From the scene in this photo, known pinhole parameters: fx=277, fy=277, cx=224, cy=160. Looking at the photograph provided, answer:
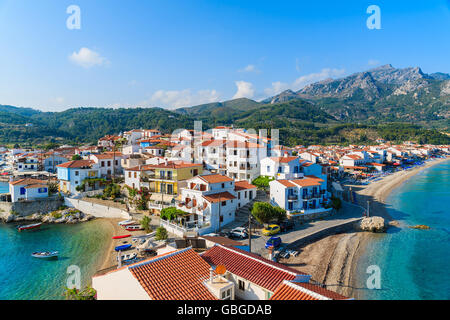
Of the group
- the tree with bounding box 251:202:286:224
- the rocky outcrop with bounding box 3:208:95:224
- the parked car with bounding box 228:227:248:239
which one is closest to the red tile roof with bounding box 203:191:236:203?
the tree with bounding box 251:202:286:224

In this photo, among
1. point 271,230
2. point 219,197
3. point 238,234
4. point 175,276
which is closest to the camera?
point 175,276

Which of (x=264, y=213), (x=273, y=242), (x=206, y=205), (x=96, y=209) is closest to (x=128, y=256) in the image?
(x=206, y=205)

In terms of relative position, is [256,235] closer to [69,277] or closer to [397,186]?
[69,277]

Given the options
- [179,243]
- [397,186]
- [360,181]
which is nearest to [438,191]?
[397,186]

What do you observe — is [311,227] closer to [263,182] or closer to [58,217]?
[263,182]

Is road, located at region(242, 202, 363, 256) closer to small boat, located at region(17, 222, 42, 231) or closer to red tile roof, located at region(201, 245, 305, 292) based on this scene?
red tile roof, located at region(201, 245, 305, 292)

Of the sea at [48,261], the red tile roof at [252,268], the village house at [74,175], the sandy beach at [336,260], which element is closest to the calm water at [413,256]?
the sandy beach at [336,260]
